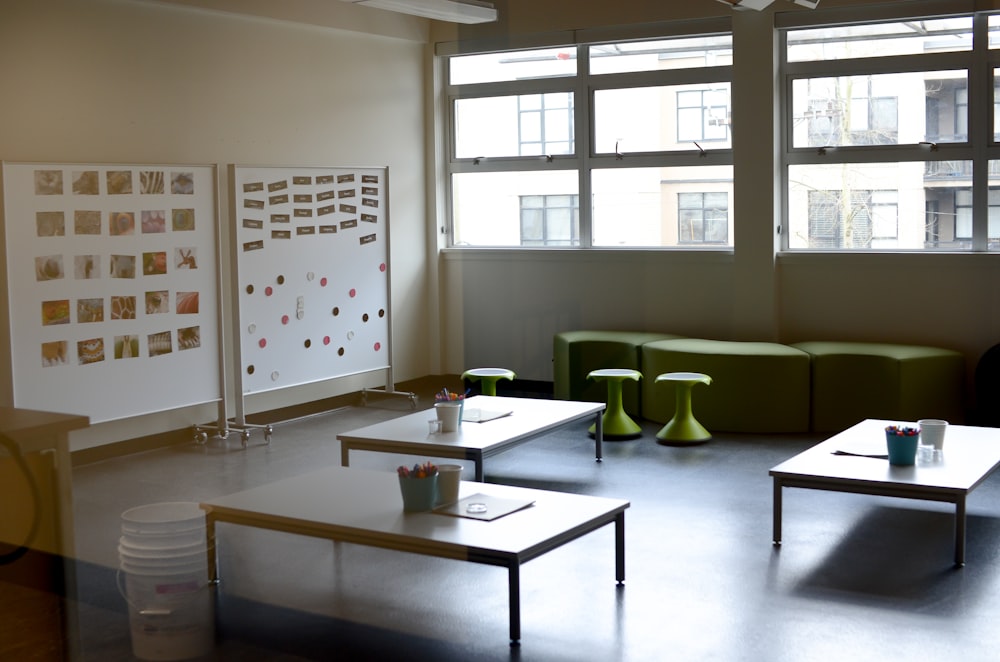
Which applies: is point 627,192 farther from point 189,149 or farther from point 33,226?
point 33,226

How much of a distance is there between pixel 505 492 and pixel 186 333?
1495mm

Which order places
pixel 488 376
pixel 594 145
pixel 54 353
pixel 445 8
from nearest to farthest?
pixel 54 353, pixel 445 8, pixel 488 376, pixel 594 145

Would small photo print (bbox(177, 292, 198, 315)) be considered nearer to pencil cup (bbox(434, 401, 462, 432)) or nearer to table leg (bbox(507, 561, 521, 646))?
table leg (bbox(507, 561, 521, 646))

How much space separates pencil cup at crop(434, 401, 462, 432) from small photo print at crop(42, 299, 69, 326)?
263 cm

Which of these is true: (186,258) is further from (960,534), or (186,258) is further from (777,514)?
(960,534)

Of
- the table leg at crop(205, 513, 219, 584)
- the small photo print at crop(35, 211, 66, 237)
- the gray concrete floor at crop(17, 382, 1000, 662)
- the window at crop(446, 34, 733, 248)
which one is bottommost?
the gray concrete floor at crop(17, 382, 1000, 662)

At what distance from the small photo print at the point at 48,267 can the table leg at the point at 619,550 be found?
2107mm

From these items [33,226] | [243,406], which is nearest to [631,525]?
[243,406]

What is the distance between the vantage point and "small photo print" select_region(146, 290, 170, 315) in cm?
137

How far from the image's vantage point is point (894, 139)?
5449 mm

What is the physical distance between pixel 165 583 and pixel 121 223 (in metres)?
0.47

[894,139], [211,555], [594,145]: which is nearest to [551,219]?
[594,145]

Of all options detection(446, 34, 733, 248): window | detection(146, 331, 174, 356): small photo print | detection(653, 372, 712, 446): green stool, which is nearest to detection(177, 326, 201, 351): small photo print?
detection(146, 331, 174, 356): small photo print

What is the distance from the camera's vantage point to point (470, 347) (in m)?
3.89
